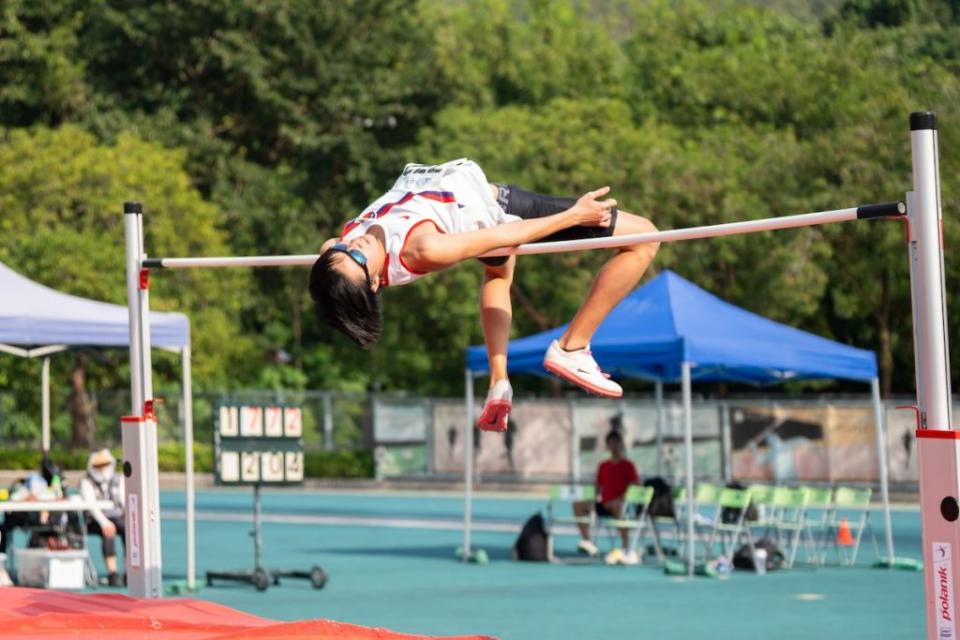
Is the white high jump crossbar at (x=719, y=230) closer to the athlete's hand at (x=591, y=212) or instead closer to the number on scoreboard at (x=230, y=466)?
the athlete's hand at (x=591, y=212)

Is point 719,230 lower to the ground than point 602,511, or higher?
higher

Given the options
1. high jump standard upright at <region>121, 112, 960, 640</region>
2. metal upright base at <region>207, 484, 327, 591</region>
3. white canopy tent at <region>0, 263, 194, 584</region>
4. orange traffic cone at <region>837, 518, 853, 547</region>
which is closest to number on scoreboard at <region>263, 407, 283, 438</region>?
metal upright base at <region>207, 484, 327, 591</region>

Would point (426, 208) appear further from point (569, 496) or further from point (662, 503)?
point (569, 496)

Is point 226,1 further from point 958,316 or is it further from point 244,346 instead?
point 958,316

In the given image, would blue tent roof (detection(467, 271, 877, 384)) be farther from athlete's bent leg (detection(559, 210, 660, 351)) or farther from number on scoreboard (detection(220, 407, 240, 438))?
athlete's bent leg (detection(559, 210, 660, 351))

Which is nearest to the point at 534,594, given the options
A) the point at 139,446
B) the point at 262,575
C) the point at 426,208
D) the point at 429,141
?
the point at 262,575

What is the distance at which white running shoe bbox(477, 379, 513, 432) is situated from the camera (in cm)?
673

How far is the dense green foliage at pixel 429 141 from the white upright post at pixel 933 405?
21524 mm

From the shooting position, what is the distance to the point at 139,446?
7.96 meters

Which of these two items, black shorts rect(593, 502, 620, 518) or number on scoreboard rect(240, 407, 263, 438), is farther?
black shorts rect(593, 502, 620, 518)

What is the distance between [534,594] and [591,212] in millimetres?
6728

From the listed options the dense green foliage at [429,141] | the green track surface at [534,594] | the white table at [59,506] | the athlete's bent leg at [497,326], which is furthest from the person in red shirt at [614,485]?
the dense green foliage at [429,141]

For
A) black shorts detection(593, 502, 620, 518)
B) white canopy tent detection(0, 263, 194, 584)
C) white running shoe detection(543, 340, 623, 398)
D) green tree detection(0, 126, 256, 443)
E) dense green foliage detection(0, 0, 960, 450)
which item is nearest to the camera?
white running shoe detection(543, 340, 623, 398)

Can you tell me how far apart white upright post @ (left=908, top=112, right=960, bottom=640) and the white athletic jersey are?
1.67 m
